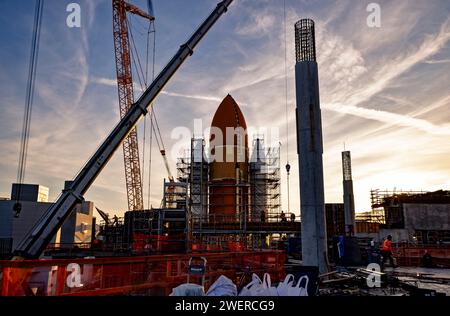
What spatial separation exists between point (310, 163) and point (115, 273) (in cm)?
939

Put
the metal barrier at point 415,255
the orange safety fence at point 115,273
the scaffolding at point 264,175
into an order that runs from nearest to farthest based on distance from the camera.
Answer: the orange safety fence at point 115,273, the metal barrier at point 415,255, the scaffolding at point 264,175

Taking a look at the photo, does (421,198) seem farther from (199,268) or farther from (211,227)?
(199,268)

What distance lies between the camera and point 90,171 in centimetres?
1502

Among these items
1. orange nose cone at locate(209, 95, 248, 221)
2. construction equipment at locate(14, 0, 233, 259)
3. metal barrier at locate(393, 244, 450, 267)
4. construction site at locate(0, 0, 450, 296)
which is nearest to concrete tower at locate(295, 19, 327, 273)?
construction site at locate(0, 0, 450, 296)

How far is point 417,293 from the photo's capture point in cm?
804

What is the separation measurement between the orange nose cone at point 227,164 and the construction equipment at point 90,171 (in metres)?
18.1

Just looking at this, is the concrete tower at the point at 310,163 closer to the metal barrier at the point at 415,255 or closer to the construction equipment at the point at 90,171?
the construction equipment at the point at 90,171

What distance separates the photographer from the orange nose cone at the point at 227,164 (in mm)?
37500

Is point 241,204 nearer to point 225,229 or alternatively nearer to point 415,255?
point 225,229

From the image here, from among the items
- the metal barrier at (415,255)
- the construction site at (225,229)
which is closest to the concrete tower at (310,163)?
the construction site at (225,229)

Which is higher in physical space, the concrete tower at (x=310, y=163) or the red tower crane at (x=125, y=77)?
the red tower crane at (x=125, y=77)

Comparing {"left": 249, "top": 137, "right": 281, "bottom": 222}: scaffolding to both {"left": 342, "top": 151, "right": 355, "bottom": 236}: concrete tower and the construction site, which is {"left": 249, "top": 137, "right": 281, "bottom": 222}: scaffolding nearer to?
the construction site
